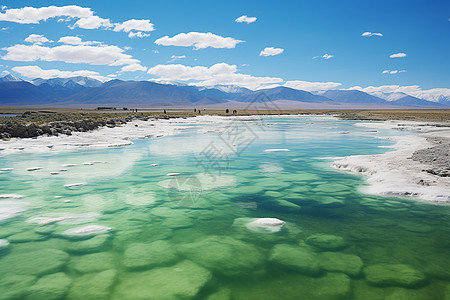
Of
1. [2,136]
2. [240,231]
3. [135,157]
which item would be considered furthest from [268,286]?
[2,136]

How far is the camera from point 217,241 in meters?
6.88

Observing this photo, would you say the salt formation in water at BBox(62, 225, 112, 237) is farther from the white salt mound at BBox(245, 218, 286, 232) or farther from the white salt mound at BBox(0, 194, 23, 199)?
the white salt mound at BBox(0, 194, 23, 199)

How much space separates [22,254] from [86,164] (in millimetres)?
9117

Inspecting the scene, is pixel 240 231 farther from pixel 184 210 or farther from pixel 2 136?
pixel 2 136

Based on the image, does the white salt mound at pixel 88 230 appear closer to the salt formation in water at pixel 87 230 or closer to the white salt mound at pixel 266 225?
the salt formation in water at pixel 87 230

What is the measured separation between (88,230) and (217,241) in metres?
2.92

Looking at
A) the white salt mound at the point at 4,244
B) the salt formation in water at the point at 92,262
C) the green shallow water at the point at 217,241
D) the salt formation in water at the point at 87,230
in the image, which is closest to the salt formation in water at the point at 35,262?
the green shallow water at the point at 217,241

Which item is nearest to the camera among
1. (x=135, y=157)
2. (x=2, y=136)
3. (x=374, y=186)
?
(x=374, y=186)

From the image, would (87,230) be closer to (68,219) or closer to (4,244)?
(68,219)

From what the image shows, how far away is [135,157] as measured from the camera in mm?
17406

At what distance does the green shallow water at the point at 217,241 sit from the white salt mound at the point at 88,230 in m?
0.20

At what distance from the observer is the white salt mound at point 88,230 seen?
23.7 feet

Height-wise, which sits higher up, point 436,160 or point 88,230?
point 436,160

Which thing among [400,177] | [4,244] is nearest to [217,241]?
[4,244]
